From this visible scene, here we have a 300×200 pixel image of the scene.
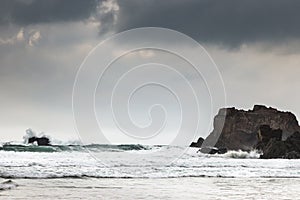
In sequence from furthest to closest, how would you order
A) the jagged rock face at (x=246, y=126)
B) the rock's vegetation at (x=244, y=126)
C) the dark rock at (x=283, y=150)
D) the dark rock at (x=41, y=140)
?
the jagged rock face at (x=246, y=126) → the rock's vegetation at (x=244, y=126) → the dark rock at (x=41, y=140) → the dark rock at (x=283, y=150)

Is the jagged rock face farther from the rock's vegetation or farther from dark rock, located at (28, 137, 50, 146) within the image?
dark rock, located at (28, 137, 50, 146)

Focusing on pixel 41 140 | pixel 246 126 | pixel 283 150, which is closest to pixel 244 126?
pixel 246 126

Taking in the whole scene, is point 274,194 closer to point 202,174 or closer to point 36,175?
point 202,174

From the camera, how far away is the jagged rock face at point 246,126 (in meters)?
73.2

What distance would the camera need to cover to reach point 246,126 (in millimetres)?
78375

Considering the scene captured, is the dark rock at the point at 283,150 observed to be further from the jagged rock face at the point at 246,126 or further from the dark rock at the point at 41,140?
the dark rock at the point at 41,140

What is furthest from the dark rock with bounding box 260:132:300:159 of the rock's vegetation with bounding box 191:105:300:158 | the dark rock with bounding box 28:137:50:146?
the dark rock with bounding box 28:137:50:146

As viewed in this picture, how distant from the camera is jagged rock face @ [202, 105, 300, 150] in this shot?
73188mm

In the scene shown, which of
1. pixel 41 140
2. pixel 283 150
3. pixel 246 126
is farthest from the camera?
pixel 246 126

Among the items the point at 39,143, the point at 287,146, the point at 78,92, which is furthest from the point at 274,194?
the point at 39,143

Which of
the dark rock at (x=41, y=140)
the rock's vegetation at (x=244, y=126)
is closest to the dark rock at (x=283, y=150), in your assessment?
the rock's vegetation at (x=244, y=126)

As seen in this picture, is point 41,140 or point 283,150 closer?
point 283,150

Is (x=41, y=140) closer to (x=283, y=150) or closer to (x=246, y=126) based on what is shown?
(x=283, y=150)

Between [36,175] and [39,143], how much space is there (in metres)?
41.6
